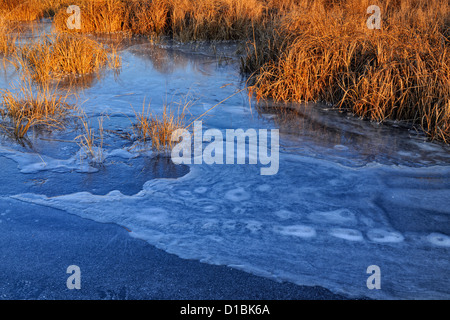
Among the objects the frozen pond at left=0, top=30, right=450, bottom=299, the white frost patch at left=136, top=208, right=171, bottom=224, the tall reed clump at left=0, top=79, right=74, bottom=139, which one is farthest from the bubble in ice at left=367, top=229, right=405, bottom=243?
the tall reed clump at left=0, top=79, right=74, bottom=139

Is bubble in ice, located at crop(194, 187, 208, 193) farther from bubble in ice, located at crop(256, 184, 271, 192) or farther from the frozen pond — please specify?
bubble in ice, located at crop(256, 184, 271, 192)

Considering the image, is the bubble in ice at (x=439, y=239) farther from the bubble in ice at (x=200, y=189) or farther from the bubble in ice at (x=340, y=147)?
the bubble in ice at (x=200, y=189)

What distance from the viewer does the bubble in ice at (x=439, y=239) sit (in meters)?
2.55

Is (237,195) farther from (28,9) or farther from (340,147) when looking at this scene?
(28,9)

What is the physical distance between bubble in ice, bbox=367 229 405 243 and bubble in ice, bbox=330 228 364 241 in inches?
2.8

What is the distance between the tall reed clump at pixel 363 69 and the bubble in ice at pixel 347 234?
199cm

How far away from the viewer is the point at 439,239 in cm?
260

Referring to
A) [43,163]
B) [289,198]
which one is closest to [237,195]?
[289,198]

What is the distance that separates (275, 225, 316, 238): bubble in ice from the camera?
8.60ft

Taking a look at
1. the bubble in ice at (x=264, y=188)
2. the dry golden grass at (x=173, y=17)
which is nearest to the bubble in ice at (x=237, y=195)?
the bubble in ice at (x=264, y=188)

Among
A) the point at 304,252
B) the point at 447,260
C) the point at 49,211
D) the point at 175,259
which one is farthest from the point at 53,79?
the point at 447,260

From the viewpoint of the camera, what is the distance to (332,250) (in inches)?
97.0

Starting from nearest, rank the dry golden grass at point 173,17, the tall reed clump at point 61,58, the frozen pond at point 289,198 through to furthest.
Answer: the frozen pond at point 289,198
the tall reed clump at point 61,58
the dry golden grass at point 173,17

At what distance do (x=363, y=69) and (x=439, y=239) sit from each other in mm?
2755
